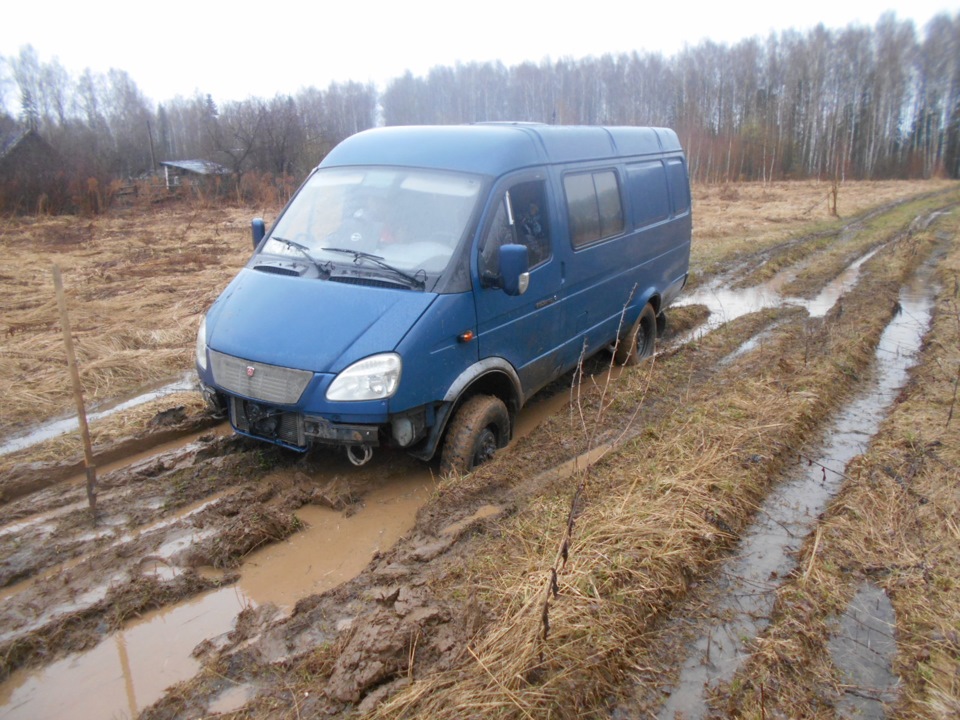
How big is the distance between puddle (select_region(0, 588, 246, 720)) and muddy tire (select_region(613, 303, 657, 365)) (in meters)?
4.91

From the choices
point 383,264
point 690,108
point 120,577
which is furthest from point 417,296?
point 690,108

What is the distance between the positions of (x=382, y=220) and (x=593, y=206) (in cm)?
221

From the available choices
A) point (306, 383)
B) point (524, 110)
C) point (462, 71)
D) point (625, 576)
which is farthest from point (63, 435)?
point (462, 71)

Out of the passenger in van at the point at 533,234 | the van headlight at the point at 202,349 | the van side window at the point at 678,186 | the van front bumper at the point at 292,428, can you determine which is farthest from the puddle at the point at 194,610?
the van side window at the point at 678,186

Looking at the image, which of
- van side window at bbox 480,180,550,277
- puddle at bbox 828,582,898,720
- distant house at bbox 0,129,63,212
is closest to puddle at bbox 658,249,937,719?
puddle at bbox 828,582,898,720

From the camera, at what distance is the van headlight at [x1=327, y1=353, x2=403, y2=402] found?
430 centimetres

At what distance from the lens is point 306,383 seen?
14.2 ft

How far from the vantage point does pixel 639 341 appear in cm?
809

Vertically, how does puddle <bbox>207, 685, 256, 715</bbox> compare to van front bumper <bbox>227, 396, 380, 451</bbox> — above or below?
below

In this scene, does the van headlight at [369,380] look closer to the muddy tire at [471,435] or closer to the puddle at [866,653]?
the muddy tire at [471,435]

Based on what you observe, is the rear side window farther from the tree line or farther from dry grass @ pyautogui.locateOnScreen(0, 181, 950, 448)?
the tree line

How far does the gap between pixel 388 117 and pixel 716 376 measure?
74.9 meters

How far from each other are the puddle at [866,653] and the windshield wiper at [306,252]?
3759 mm

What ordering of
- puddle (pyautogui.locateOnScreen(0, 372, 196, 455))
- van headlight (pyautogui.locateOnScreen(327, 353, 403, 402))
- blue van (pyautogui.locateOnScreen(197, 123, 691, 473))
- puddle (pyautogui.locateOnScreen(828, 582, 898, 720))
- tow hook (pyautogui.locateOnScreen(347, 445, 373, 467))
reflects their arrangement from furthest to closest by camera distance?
puddle (pyautogui.locateOnScreen(0, 372, 196, 455)) < tow hook (pyautogui.locateOnScreen(347, 445, 373, 467)) < blue van (pyautogui.locateOnScreen(197, 123, 691, 473)) < van headlight (pyautogui.locateOnScreen(327, 353, 403, 402)) < puddle (pyautogui.locateOnScreen(828, 582, 898, 720))
